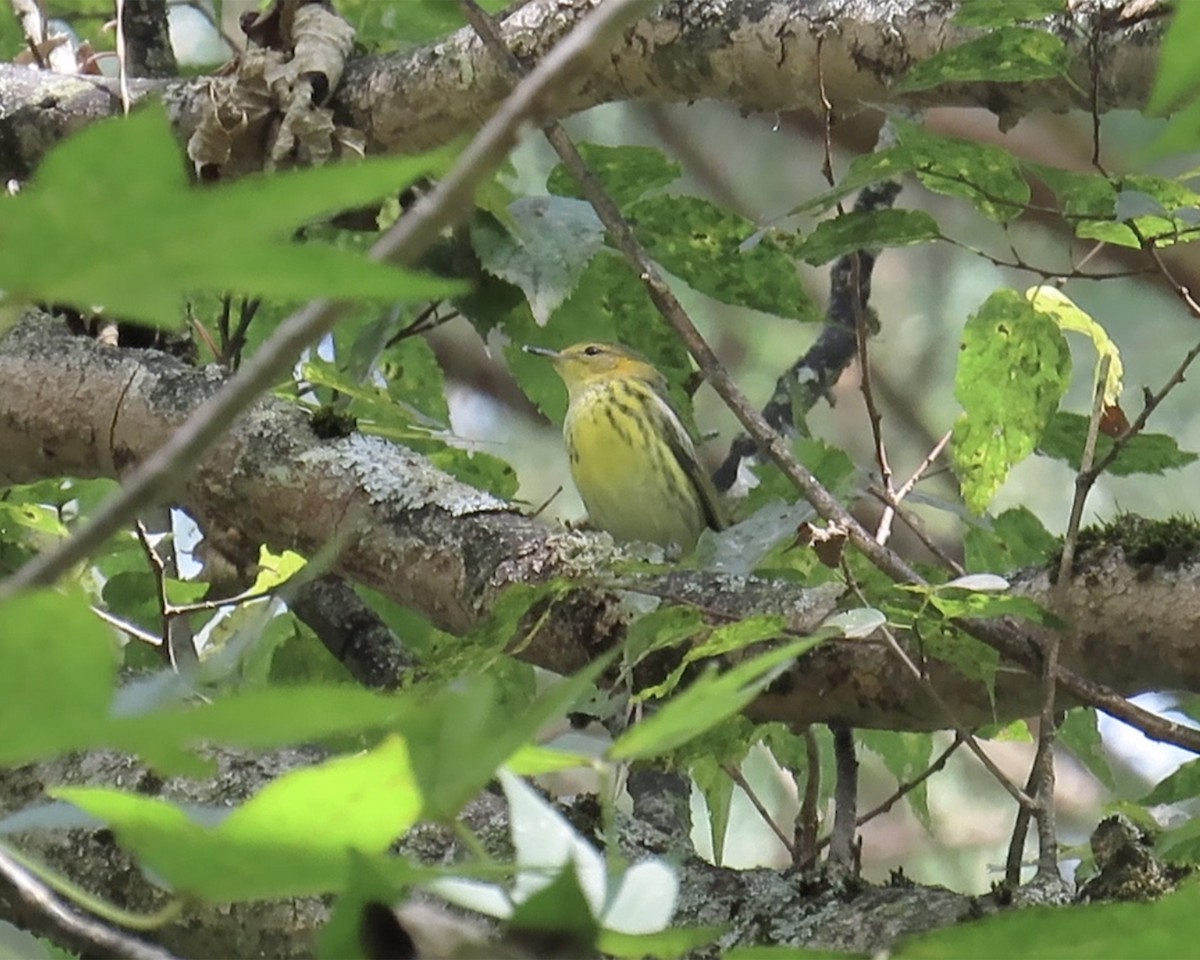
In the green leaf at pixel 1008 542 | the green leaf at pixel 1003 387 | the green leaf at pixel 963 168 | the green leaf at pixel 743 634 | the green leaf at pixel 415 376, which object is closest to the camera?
the green leaf at pixel 743 634

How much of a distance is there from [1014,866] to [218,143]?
1250 millimetres

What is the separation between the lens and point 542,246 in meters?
1.63

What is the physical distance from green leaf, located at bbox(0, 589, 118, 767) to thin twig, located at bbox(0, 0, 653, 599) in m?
0.03

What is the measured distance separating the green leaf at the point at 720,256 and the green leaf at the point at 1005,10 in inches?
17.6

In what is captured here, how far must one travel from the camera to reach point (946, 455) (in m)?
3.81

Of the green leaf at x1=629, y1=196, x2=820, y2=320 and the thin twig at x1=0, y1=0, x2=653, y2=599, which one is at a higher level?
the green leaf at x1=629, y1=196, x2=820, y2=320

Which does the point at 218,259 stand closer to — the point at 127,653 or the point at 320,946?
the point at 320,946

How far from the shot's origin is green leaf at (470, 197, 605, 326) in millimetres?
1602

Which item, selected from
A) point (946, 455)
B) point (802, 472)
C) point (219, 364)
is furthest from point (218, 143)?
point (946, 455)

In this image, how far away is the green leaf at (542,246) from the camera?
1602 mm

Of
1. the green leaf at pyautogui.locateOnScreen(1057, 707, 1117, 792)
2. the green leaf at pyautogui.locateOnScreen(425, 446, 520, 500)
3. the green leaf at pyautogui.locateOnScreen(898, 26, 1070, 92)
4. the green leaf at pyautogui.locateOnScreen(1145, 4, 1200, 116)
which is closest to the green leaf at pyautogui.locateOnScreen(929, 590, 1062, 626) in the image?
the green leaf at pyautogui.locateOnScreen(898, 26, 1070, 92)

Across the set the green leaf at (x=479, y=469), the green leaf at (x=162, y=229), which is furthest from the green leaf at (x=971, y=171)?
the green leaf at (x=162, y=229)

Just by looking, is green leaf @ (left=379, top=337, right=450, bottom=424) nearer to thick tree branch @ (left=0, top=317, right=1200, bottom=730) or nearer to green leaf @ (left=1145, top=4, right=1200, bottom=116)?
thick tree branch @ (left=0, top=317, right=1200, bottom=730)

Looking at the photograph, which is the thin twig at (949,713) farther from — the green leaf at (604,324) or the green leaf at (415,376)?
the green leaf at (415,376)
